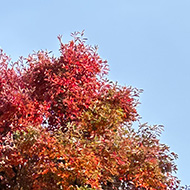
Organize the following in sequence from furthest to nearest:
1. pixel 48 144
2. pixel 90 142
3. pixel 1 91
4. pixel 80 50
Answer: pixel 80 50
pixel 1 91
pixel 90 142
pixel 48 144

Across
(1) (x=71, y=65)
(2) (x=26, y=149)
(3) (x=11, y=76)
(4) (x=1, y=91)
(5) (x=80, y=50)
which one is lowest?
(2) (x=26, y=149)

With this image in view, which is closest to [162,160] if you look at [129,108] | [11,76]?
[129,108]

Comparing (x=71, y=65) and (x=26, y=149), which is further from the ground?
(x=71, y=65)

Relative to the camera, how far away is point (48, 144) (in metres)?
11.0

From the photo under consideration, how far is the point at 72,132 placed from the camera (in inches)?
483

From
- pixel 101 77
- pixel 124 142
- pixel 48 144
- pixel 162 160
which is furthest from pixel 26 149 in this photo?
pixel 162 160

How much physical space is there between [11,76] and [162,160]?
6.73 m

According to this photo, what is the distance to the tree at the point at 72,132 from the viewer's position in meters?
11.2

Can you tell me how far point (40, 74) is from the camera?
46.8ft

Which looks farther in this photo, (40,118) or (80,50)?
(80,50)

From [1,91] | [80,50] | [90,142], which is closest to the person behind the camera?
[90,142]

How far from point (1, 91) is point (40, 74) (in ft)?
6.18

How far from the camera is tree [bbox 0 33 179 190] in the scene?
11.2 m

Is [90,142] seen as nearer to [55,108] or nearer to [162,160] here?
[55,108]
